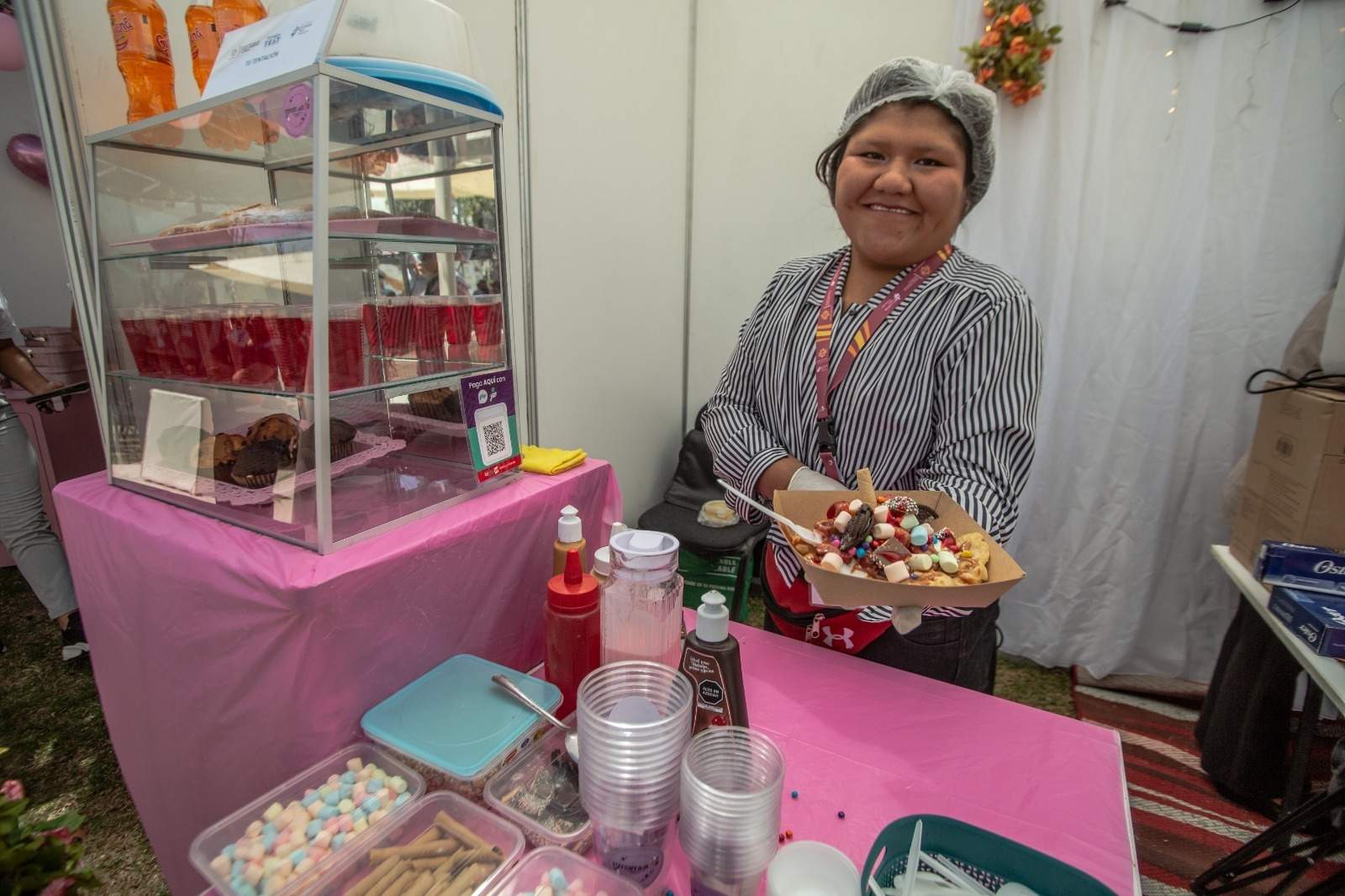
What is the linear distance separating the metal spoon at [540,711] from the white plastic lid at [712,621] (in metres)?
0.24

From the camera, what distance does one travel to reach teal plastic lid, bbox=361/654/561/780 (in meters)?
0.84

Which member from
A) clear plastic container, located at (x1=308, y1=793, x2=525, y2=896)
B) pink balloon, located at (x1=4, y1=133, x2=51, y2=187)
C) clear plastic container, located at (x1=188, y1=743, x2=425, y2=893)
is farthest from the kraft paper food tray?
pink balloon, located at (x1=4, y1=133, x2=51, y2=187)

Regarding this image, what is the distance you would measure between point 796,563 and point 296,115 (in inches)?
46.3

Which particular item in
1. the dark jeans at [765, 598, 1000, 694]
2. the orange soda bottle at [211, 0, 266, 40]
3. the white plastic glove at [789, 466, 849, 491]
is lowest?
the dark jeans at [765, 598, 1000, 694]

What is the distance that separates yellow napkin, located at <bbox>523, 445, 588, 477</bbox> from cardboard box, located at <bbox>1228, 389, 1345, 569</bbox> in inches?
76.3

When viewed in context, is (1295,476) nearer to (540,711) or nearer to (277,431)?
(540,711)

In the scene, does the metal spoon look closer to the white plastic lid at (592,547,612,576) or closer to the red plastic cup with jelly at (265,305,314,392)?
the white plastic lid at (592,547,612,576)

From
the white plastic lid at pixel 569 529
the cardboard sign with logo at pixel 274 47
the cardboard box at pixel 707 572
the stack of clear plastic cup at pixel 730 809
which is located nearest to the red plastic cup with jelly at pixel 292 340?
the cardboard sign with logo at pixel 274 47

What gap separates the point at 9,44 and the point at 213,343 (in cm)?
252

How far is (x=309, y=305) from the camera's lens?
91cm

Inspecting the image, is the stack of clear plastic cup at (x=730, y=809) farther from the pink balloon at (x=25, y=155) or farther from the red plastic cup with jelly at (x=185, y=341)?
the pink balloon at (x=25, y=155)

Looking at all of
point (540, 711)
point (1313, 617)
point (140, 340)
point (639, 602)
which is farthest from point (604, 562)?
point (1313, 617)

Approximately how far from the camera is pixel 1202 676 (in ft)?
8.28

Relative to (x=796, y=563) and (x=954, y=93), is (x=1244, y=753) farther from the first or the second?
(x=954, y=93)
